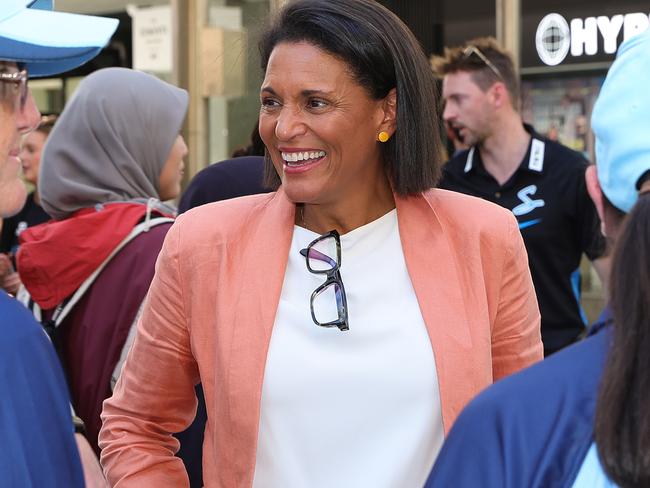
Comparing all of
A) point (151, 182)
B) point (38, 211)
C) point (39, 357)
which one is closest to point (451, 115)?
point (151, 182)

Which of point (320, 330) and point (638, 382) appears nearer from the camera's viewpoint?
point (638, 382)

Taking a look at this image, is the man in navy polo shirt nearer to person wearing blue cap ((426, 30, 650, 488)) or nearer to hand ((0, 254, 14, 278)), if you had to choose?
hand ((0, 254, 14, 278))

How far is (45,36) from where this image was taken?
1.93 meters

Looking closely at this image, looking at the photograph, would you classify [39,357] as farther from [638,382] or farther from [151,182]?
[151,182]

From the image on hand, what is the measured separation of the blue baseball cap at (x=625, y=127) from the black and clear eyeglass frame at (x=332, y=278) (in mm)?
711

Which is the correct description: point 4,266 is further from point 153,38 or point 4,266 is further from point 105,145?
point 153,38

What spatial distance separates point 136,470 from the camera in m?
2.28

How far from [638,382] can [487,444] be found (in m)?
0.24

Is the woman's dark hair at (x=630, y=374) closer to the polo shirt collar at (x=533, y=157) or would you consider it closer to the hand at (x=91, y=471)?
the hand at (x=91, y=471)

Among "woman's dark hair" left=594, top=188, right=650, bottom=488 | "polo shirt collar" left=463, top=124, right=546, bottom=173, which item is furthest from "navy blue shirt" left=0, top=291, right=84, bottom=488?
"polo shirt collar" left=463, top=124, right=546, bottom=173

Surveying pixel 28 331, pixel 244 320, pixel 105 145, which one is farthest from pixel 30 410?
pixel 105 145

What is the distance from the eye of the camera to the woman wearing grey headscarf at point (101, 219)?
128 inches

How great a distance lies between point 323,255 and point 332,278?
77mm

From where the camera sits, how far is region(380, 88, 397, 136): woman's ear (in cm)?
236
